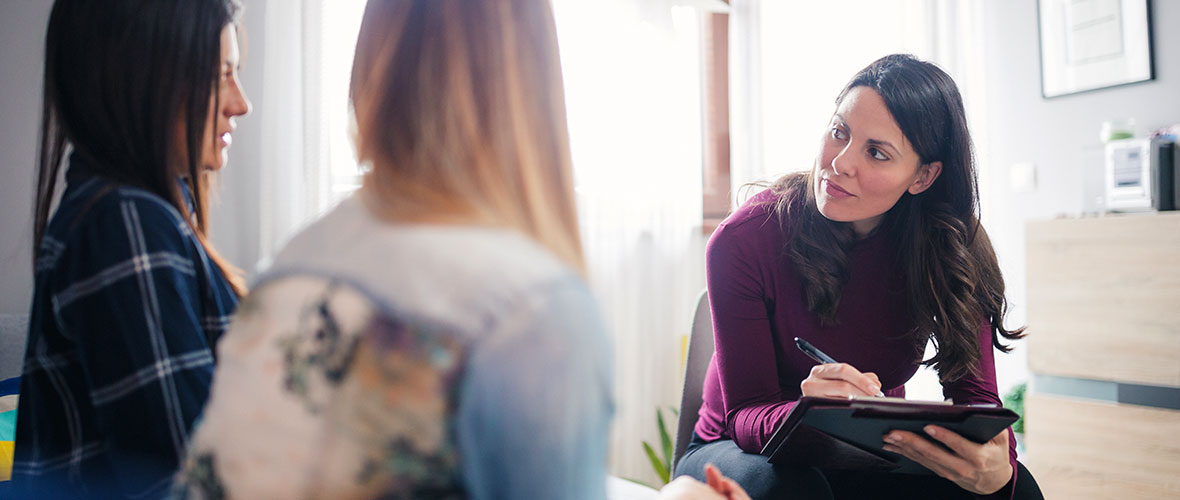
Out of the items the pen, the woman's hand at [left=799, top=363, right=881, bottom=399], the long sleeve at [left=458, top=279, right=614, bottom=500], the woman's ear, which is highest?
the woman's ear

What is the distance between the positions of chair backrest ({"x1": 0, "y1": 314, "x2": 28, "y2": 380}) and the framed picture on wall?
352cm

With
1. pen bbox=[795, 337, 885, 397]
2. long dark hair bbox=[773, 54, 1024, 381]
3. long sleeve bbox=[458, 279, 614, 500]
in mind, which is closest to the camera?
long sleeve bbox=[458, 279, 614, 500]

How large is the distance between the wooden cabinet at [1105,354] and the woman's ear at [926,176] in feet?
4.29

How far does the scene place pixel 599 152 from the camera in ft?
9.00

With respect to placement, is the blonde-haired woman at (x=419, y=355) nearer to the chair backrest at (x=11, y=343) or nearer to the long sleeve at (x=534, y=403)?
the long sleeve at (x=534, y=403)

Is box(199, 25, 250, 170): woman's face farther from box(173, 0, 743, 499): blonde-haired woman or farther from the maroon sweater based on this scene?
the maroon sweater

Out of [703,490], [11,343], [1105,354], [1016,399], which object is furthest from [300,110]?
[1016,399]

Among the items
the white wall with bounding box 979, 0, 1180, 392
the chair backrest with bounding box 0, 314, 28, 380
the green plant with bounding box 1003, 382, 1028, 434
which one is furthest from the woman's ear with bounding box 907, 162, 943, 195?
the chair backrest with bounding box 0, 314, 28, 380

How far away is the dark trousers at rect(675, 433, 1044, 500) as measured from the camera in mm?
1162

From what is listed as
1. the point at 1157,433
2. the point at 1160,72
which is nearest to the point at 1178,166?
the point at 1160,72

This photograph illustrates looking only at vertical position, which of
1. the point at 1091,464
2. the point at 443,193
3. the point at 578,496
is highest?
the point at 443,193

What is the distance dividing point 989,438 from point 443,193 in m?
0.93

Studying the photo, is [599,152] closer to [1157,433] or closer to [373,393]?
[1157,433]

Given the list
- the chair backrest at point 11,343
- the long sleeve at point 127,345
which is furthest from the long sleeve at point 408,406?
the chair backrest at point 11,343
